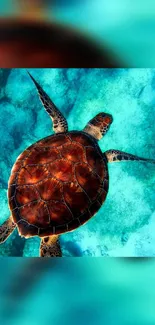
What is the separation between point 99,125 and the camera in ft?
9.13

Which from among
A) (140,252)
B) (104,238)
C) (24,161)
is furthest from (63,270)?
(24,161)

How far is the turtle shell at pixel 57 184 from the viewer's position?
2439 millimetres

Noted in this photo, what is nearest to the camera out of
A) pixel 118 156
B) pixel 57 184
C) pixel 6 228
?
pixel 57 184

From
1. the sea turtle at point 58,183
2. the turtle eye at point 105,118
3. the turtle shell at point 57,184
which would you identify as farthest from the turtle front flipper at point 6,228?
the turtle eye at point 105,118

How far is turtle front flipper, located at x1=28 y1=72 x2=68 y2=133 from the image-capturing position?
283 cm

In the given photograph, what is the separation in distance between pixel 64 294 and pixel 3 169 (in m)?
0.99

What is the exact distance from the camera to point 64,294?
2.36 meters

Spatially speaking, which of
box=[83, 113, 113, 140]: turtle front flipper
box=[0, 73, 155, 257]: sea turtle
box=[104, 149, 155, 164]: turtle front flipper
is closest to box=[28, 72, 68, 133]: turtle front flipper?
box=[0, 73, 155, 257]: sea turtle

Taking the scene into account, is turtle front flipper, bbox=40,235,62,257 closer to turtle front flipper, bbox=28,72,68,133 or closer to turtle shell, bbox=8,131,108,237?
turtle shell, bbox=8,131,108,237

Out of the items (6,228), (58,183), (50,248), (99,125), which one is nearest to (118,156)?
(99,125)

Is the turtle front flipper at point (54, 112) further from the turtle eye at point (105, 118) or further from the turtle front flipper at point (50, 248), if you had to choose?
the turtle front flipper at point (50, 248)

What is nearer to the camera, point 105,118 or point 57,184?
point 57,184

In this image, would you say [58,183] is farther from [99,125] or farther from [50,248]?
[99,125]

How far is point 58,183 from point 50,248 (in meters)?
0.46
